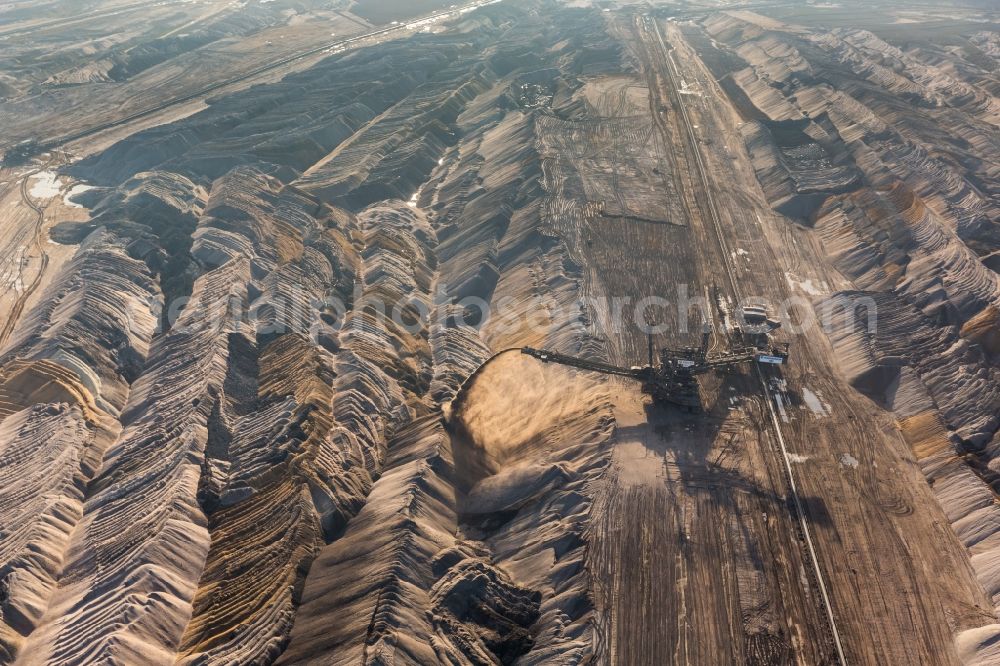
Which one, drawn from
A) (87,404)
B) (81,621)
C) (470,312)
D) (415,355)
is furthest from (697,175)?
(81,621)

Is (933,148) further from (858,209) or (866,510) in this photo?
(866,510)

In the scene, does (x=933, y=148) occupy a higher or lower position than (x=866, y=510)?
higher

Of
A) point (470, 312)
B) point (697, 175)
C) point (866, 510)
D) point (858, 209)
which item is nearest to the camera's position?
point (866, 510)

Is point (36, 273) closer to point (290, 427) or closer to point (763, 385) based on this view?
point (290, 427)

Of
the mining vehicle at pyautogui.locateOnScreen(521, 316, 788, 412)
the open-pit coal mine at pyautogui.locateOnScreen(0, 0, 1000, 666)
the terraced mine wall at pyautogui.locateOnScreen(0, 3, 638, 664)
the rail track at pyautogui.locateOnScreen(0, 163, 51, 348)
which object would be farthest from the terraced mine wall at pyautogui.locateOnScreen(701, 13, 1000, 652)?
the rail track at pyautogui.locateOnScreen(0, 163, 51, 348)

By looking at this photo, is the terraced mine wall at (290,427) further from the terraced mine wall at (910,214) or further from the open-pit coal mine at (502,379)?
the terraced mine wall at (910,214)

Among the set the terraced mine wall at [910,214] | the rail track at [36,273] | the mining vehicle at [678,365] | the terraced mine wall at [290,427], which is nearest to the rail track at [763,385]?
the mining vehicle at [678,365]
